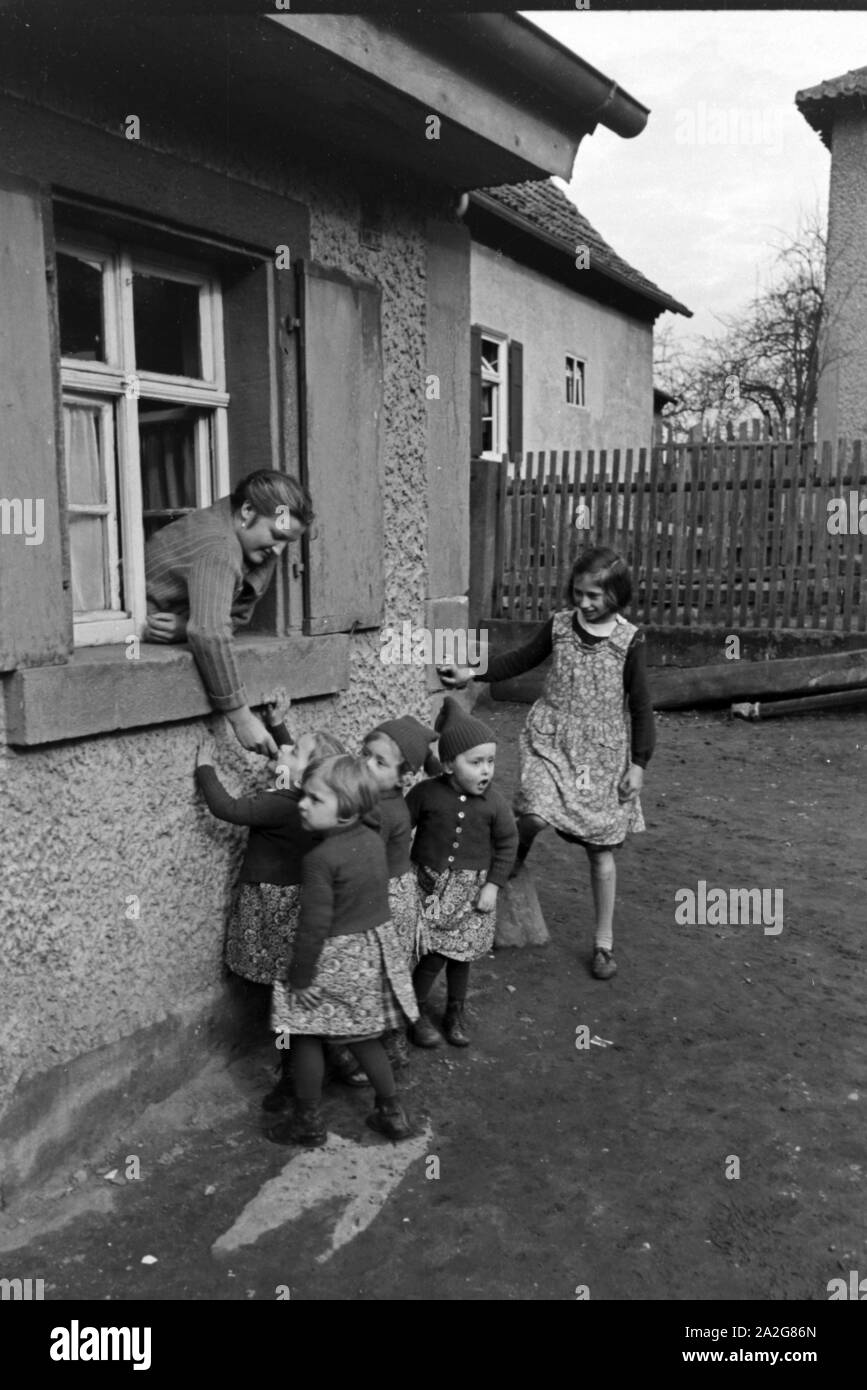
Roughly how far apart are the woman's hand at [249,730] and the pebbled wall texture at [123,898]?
0.13 meters

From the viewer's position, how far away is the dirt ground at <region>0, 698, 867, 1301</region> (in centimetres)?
268

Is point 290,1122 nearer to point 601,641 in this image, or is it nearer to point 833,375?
point 601,641

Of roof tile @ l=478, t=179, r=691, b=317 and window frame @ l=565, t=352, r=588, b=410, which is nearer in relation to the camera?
roof tile @ l=478, t=179, r=691, b=317

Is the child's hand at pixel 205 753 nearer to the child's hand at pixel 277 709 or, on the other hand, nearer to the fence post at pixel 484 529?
the child's hand at pixel 277 709

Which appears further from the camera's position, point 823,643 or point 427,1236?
point 823,643

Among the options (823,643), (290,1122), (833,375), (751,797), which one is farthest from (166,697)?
(833,375)

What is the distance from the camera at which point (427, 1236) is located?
2814 millimetres

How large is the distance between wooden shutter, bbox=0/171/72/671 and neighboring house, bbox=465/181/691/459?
975cm

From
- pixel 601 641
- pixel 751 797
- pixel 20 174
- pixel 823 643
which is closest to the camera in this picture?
pixel 20 174

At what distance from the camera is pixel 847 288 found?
Result: 16641mm
